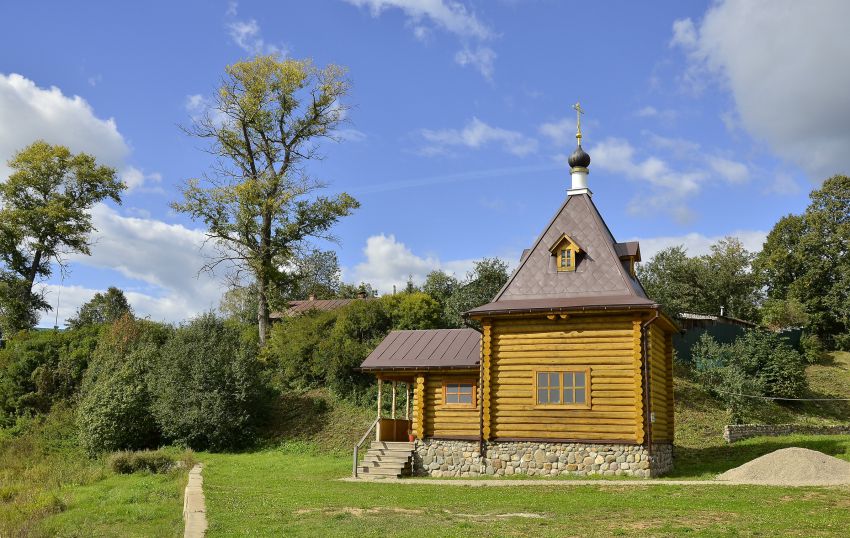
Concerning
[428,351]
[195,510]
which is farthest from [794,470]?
[195,510]

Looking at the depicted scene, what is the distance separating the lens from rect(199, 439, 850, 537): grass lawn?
9.87 metres

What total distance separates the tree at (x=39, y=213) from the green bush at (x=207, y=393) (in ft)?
43.4

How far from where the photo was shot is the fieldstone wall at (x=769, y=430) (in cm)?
2227

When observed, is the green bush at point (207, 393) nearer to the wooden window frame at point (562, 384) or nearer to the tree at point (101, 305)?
the wooden window frame at point (562, 384)

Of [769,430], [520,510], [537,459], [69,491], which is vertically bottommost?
[69,491]

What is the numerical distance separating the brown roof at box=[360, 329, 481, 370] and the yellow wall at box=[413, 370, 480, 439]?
15.9 inches

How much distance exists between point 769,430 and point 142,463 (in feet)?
61.4

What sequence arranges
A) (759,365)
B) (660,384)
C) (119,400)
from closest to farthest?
(660,384) < (119,400) < (759,365)

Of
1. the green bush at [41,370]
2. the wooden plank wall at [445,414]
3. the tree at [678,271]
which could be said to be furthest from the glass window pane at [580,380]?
the tree at [678,271]

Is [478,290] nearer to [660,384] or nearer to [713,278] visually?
[660,384]

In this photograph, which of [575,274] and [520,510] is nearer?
[520,510]

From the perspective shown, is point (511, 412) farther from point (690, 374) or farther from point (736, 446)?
point (690, 374)

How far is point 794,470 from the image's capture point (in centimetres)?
1517

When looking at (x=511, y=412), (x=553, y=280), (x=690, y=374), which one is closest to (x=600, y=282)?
(x=553, y=280)
